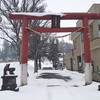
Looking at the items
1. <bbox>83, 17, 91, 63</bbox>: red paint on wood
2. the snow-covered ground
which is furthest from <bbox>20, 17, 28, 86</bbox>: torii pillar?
<bbox>83, 17, 91, 63</bbox>: red paint on wood

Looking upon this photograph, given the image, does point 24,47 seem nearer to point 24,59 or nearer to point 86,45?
point 24,59

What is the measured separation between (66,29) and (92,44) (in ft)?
20.1

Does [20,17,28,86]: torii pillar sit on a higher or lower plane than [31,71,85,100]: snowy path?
higher

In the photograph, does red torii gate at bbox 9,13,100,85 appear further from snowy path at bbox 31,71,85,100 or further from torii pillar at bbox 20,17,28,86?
snowy path at bbox 31,71,85,100

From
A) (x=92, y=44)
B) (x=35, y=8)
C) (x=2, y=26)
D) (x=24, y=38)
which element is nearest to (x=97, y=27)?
(x=92, y=44)

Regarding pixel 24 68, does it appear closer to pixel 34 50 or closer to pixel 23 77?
pixel 23 77

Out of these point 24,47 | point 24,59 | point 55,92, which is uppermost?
point 24,47

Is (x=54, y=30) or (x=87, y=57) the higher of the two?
(x=54, y=30)

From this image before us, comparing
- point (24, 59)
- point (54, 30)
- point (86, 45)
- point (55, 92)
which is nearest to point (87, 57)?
point (86, 45)

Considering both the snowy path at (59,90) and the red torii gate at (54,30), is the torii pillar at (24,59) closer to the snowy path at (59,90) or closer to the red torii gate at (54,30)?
the red torii gate at (54,30)

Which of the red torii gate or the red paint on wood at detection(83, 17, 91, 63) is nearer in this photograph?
the red torii gate

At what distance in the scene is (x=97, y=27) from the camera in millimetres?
21812

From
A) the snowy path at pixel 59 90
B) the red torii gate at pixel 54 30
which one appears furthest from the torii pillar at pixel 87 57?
the snowy path at pixel 59 90

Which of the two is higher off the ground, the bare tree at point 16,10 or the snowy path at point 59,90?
the bare tree at point 16,10
